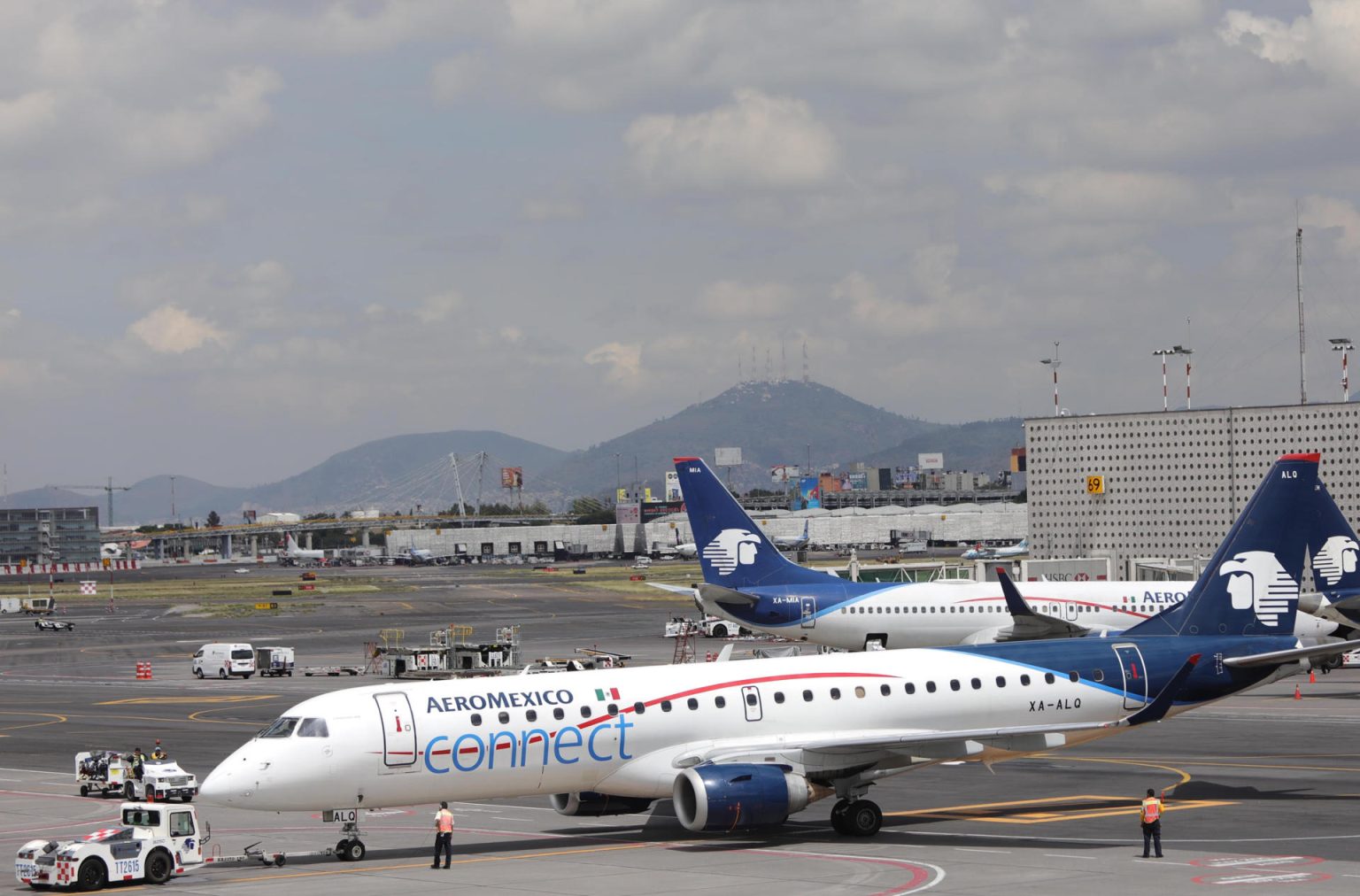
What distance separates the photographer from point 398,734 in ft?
120

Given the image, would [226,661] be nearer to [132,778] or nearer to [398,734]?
[132,778]

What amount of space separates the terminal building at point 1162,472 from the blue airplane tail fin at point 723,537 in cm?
8203

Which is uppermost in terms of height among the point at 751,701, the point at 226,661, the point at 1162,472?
the point at 1162,472

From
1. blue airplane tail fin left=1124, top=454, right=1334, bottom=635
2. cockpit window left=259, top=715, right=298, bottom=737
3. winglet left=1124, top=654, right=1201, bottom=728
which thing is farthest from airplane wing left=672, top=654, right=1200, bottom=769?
cockpit window left=259, top=715, right=298, bottom=737

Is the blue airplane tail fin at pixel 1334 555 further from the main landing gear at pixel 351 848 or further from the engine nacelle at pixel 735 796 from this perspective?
the main landing gear at pixel 351 848

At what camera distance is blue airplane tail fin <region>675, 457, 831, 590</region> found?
231 ft

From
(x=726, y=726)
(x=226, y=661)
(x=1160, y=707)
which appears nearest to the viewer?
(x=726, y=726)

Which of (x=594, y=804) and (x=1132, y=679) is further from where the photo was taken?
(x=1132, y=679)

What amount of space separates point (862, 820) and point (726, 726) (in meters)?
4.09

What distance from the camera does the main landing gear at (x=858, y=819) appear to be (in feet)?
128

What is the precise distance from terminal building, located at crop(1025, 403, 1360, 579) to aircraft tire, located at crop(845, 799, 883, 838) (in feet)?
370

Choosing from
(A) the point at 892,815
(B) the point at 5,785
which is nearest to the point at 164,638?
(B) the point at 5,785

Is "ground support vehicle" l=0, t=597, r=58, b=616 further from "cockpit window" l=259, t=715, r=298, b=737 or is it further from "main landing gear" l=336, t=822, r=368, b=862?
"cockpit window" l=259, t=715, r=298, b=737

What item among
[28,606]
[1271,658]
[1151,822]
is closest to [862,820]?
[1151,822]
